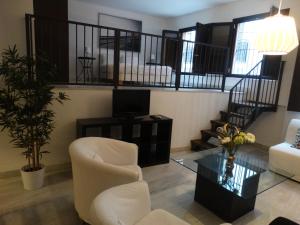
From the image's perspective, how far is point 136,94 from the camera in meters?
3.32

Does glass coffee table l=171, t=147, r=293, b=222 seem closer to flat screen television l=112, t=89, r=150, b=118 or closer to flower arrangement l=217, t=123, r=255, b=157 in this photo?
flower arrangement l=217, t=123, r=255, b=157

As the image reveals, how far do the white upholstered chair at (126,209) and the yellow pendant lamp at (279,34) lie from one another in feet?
6.56

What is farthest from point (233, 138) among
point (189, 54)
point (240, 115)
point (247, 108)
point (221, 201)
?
point (189, 54)

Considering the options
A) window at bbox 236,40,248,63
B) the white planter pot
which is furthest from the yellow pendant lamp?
window at bbox 236,40,248,63

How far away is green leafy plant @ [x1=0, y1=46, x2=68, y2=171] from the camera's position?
7.43ft

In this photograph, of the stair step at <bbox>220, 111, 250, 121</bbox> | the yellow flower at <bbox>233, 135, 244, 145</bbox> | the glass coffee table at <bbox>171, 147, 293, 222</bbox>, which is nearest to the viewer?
the glass coffee table at <bbox>171, 147, 293, 222</bbox>

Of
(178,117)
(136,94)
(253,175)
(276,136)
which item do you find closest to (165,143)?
(178,117)

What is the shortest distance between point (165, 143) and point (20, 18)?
2.72 m

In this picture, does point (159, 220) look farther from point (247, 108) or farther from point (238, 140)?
point (247, 108)

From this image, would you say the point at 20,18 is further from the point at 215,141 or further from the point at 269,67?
the point at 269,67

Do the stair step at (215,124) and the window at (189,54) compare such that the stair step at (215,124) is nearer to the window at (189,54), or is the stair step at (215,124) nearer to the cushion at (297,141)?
the cushion at (297,141)

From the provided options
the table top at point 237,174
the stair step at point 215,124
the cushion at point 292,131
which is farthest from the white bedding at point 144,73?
the cushion at point 292,131

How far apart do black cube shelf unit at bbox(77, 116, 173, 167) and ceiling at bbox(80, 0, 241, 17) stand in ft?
12.7

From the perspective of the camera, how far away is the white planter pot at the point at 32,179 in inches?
98.8
